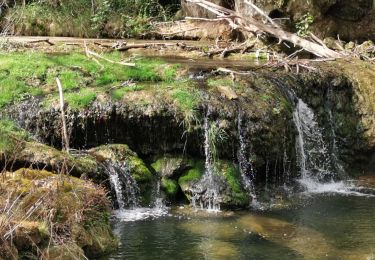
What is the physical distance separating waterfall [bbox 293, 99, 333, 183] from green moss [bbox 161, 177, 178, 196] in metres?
3.41

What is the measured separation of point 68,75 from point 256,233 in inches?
234

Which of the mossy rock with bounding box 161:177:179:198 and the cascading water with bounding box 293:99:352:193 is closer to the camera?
the mossy rock with bounding box 161:177:179:198

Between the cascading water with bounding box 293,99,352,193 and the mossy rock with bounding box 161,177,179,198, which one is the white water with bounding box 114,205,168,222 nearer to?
the mossy rock with bounding box 161,177,179,198

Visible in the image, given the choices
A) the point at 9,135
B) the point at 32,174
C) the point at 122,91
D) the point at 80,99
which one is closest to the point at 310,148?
the point at 122,91

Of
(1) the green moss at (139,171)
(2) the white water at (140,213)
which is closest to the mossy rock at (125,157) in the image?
(1) the green moss at (139,171)

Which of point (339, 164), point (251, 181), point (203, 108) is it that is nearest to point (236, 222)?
point (251, 181)

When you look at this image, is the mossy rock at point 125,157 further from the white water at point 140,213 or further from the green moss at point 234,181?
the green moss at point 234,181

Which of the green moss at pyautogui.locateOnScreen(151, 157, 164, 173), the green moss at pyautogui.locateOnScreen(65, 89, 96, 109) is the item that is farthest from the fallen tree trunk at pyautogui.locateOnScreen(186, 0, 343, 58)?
the green moss at pyautogui.locateOnScreen(65, 89, 96, 109)

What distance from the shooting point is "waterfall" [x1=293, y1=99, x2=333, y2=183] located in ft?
43.0

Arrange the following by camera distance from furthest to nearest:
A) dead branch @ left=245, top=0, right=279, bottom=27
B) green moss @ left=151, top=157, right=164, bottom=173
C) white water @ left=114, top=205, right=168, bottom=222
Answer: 1. dead branch @ left=245, top=0, right=279, bottom=27
2. green moss @ left=151, top=157, right=164, bottom=173
3. white water @ left=114, top=205, right=168, bottom=222

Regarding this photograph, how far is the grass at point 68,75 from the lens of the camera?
11.8 m

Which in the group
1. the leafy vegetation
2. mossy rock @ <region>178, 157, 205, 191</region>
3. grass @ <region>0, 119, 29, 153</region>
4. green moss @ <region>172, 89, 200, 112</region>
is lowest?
mossy rock @ <region>178, 157, 205, 191</region>

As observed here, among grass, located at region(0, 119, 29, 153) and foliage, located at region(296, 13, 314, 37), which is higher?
foliage, located at region(296, 13, 314, 37)

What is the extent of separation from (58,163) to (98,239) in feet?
6.42
